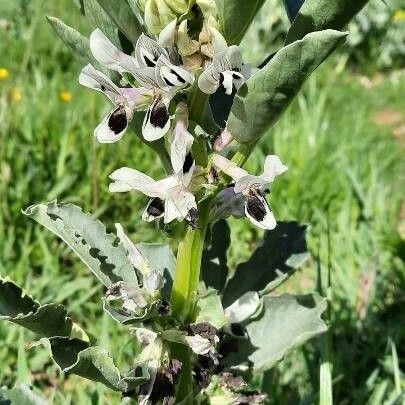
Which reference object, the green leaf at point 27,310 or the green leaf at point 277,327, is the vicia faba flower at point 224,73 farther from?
the green leaf at point 277,327

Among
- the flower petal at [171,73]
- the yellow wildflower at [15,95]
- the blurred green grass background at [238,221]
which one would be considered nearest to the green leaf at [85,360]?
the flower petal at [171,73]

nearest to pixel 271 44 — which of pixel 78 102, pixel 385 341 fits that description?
pixel 78 102

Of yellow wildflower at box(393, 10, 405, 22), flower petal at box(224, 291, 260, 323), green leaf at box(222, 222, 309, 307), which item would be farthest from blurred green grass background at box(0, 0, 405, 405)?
yellow wildflower at box(393, 10, 405, 22)

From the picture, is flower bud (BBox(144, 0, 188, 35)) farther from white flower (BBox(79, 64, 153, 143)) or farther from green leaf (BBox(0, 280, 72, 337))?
green leaf (BBox(0, 280, 72, 337))

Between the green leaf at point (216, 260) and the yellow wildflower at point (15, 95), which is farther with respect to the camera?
the yellow wildflower at point (15, 95)

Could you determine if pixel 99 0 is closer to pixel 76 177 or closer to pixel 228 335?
pixel 228 335

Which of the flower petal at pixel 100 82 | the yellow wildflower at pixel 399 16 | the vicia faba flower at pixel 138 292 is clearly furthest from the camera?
the yellow wildflower at pixel 399 16
